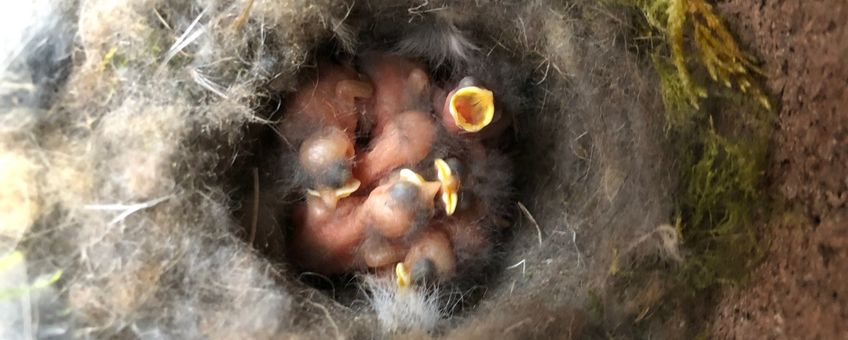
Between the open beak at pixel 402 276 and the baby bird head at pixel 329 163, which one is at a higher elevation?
the baby bird head at pixel 329 163

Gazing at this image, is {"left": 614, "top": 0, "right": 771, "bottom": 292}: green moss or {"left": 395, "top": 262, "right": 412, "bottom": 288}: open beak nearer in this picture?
{"left": 614, "top": 0, "right": 771, "bottom": 292}: green moss

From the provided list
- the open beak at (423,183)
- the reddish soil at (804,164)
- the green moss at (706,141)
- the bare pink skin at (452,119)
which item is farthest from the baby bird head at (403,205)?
the reddish soil at (804,164)

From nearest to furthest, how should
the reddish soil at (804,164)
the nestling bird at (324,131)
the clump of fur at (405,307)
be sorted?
the reddish soil at (804,164) → the clump of fur at (405,307) → the nestling bird at (324,131)

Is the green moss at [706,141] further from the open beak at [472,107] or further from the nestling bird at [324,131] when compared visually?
the nestling bird at [324,131]

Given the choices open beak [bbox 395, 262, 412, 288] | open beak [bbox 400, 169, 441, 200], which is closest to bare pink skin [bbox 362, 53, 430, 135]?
open beak [bbox 400, 169, 441, 200]

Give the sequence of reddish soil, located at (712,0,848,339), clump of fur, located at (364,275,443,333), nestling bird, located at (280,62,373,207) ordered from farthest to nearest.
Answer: nestling bird, located at (280,62,373,207), clump of fur, located at (364,275,443,333), reddish soil, located at (712,0,848,339)

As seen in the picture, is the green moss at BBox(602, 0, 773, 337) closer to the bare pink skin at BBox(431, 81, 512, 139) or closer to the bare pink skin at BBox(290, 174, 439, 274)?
the bare pink skin at BBox(431, 81, 512, 139)

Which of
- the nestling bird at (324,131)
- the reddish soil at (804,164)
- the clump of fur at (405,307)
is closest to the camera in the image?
the reddish soil at (804,164)
